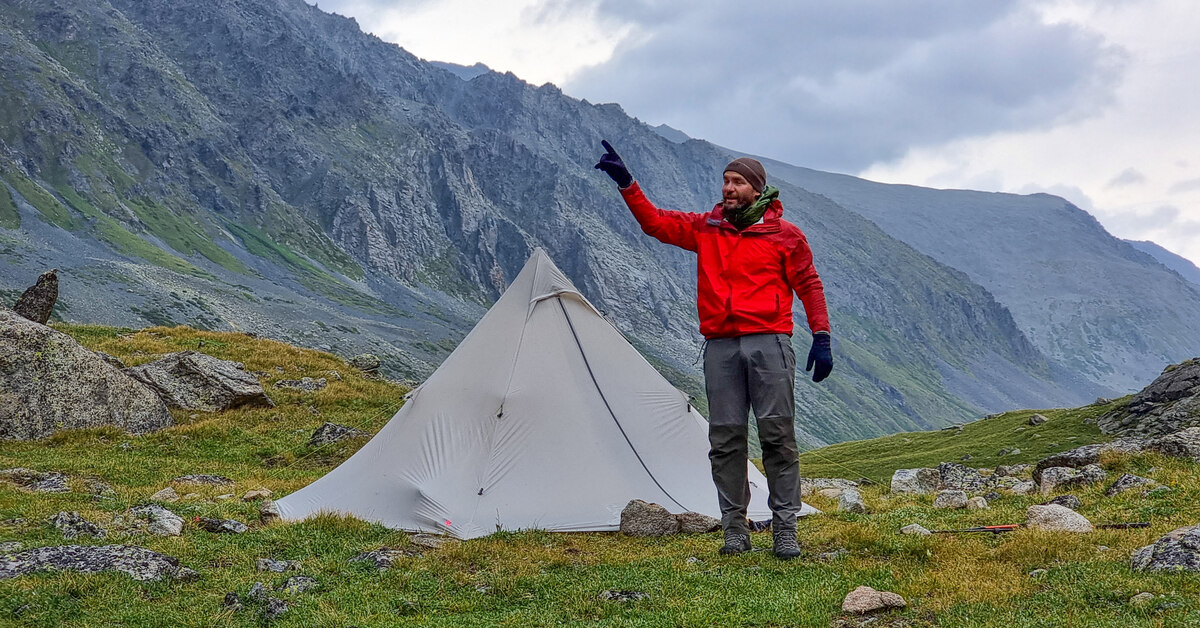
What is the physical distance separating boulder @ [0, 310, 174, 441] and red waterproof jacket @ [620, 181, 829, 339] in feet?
51.8

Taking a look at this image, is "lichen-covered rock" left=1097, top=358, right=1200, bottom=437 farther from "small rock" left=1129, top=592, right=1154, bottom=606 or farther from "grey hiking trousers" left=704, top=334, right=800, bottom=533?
"small rock" left=1129, top=592, right=1154, bottom=606

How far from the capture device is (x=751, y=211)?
9.11 meters

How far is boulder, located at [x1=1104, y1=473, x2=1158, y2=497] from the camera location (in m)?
11.9

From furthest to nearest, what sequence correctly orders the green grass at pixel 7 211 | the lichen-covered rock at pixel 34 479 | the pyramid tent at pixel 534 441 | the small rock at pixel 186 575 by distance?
the green grass at pixel 7 211 → the lichen-covered rock at pixel 34 479 → the pyramid tent at pixel 534 441 → the small rock at pixel 186 575

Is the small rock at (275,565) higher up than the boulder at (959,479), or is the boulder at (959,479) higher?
the boulder at (959,479)

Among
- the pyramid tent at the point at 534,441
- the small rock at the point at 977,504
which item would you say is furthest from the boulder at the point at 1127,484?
the pyramid tent at the point at 534,441

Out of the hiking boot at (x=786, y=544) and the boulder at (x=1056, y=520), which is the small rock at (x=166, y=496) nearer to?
the hiking boot at (x=786, y=544)

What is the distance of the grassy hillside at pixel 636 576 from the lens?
6648 mm

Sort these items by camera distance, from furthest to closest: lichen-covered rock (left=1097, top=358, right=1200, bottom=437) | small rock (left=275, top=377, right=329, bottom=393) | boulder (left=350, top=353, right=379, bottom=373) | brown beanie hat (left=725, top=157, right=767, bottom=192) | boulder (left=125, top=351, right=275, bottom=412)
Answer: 1. lichen-covered rock (left=1097, top=358, right=1200, bottom=437)
2. boulder (left=350, top=353, right=379, bottom=373)
3. small rock (left=275, top=377, right=329, bottom=393)
4. boulder (left=125, top=351, right=275, bottom=412)
5. brown beanie hat (left=725, top=157, right=767, bottom=192)

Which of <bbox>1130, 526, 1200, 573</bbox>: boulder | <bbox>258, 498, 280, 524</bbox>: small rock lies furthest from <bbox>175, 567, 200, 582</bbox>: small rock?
<bbox>1130, 526, 1200, 573</bbox>: boulder

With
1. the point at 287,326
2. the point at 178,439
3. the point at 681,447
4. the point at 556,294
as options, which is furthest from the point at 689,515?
the point at 287,326

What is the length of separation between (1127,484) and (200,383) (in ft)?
71.5

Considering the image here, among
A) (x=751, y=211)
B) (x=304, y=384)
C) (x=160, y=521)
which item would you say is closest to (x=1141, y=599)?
(x=751, y=211)

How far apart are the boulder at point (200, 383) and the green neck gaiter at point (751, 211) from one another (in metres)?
18.2
